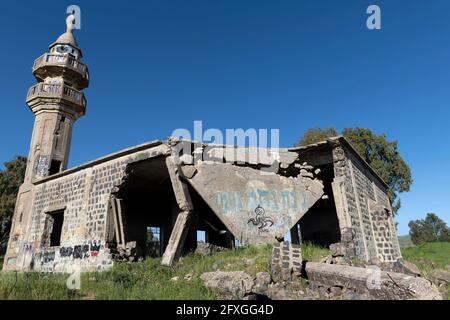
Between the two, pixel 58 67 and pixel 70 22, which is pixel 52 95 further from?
pixel 70 22

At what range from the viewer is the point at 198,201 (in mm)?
15344

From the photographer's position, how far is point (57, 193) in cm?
1505

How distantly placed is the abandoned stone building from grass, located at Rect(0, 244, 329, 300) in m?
0.94

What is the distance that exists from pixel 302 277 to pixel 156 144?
6.85m

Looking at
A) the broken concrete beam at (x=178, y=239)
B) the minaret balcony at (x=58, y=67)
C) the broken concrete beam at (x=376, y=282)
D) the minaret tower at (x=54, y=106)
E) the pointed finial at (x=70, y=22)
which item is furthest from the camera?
the pointed finial at (x=70, y=22)

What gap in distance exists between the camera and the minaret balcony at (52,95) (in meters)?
19.0

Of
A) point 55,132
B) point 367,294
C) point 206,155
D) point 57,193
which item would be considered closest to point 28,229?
point 57,193

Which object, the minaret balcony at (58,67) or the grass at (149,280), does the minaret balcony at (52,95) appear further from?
the grass at (149,280)

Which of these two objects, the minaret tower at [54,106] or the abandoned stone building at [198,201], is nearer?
the abandoned stone building at [198,201]

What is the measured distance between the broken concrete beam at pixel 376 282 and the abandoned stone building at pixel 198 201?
3.60 m

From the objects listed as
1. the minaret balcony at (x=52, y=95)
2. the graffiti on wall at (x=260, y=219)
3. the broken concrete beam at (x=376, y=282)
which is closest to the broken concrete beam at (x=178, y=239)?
the graffiti on wall at (x=260, y=219)

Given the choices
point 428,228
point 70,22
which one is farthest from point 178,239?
point 428,228

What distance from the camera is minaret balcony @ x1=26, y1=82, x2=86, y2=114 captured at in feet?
62.2

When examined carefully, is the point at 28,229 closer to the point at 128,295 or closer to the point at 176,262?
the point at 176,262
